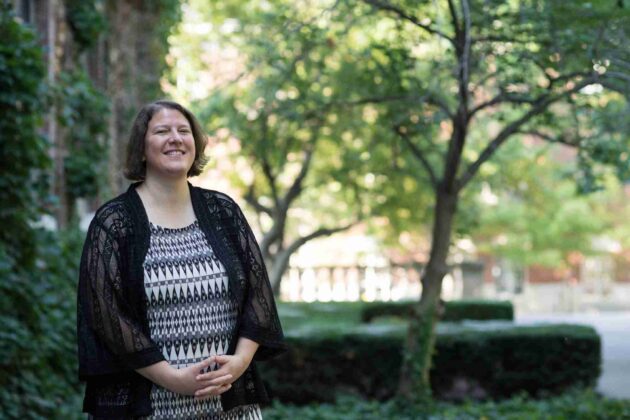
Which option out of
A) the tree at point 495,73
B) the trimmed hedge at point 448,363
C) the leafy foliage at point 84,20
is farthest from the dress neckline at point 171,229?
the leafy foliage at point 84,20

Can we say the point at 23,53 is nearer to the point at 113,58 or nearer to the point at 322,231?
the point at 113,58

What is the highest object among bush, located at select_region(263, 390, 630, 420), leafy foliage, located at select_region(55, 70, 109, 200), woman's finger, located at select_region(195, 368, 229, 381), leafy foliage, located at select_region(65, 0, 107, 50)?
leafy foliage, located at select_region(65, 0, 107, 50)

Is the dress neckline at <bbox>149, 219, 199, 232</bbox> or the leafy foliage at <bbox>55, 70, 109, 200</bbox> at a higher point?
the leafy foliage at <bbox>55, 70, 109, 200</bbox>

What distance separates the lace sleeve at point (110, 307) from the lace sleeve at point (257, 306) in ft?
1.12

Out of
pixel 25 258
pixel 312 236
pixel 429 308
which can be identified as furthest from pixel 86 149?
pixel 312 236

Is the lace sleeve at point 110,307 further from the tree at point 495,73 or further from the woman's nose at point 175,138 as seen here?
the tree at point 495,73

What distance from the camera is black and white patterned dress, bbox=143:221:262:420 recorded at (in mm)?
3781

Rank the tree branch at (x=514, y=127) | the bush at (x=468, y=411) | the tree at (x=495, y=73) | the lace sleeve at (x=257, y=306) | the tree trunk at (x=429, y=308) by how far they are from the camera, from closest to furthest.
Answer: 1. the lace sleeve at (x=257, y=306)
2. the tree at (x=495, y=73)
3. the tree branch at (x=514, y=127)
4. the bush at (x=468, y=411)
5. the tree trunk at (x=429, y=308)

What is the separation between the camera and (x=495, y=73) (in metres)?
8.66

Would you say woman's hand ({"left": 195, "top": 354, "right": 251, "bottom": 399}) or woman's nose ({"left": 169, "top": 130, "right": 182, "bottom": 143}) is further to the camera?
woman's nose ({"left": 169, "top": 130, "right": 182, "bottom": 143})

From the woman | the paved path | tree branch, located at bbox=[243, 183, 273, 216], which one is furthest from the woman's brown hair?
tree branch, located at bbox=[243, 183, 273, 216]

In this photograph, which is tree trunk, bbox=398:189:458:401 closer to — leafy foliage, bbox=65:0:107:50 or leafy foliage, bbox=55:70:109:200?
leafy foliage, bbox=55:70:109:200

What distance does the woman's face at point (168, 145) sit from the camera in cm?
391

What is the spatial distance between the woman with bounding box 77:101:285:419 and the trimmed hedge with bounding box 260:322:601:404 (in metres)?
8.23
